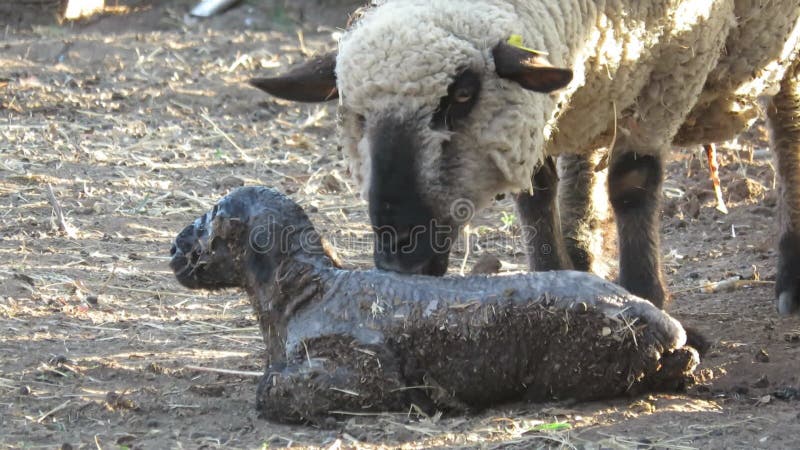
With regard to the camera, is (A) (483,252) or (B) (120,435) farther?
(A) (483,252)

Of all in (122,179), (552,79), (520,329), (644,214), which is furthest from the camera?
(122,179)

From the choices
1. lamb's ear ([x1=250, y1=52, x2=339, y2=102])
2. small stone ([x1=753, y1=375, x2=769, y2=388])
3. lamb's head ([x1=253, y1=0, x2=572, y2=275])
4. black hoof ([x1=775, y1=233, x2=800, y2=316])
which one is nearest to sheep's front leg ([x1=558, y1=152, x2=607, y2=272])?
black hoof ([x1=775, y1=233, x2=800, y2=316])

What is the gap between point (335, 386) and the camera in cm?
390

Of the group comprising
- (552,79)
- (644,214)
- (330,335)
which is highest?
(552,79)

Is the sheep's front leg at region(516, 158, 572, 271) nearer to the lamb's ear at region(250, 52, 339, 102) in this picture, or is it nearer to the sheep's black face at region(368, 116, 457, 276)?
the lamb's ear at region(250, 52, 339, 102)

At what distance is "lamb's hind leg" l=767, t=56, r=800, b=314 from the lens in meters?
6.27

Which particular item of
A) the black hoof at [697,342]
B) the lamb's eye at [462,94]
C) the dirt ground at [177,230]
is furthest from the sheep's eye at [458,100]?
the black hoof at [697,342]

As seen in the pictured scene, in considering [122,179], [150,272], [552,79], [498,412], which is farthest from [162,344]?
[122,179]

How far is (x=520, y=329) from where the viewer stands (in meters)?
3.96

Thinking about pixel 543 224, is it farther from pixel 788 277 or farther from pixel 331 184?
pixel 331 184

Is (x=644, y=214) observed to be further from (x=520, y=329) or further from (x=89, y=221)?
(x=89, y=221)

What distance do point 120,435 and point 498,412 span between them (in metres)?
1.26

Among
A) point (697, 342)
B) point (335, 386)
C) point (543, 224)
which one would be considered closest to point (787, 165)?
point (543, 224)

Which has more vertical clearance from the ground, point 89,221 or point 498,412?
point 89,221
